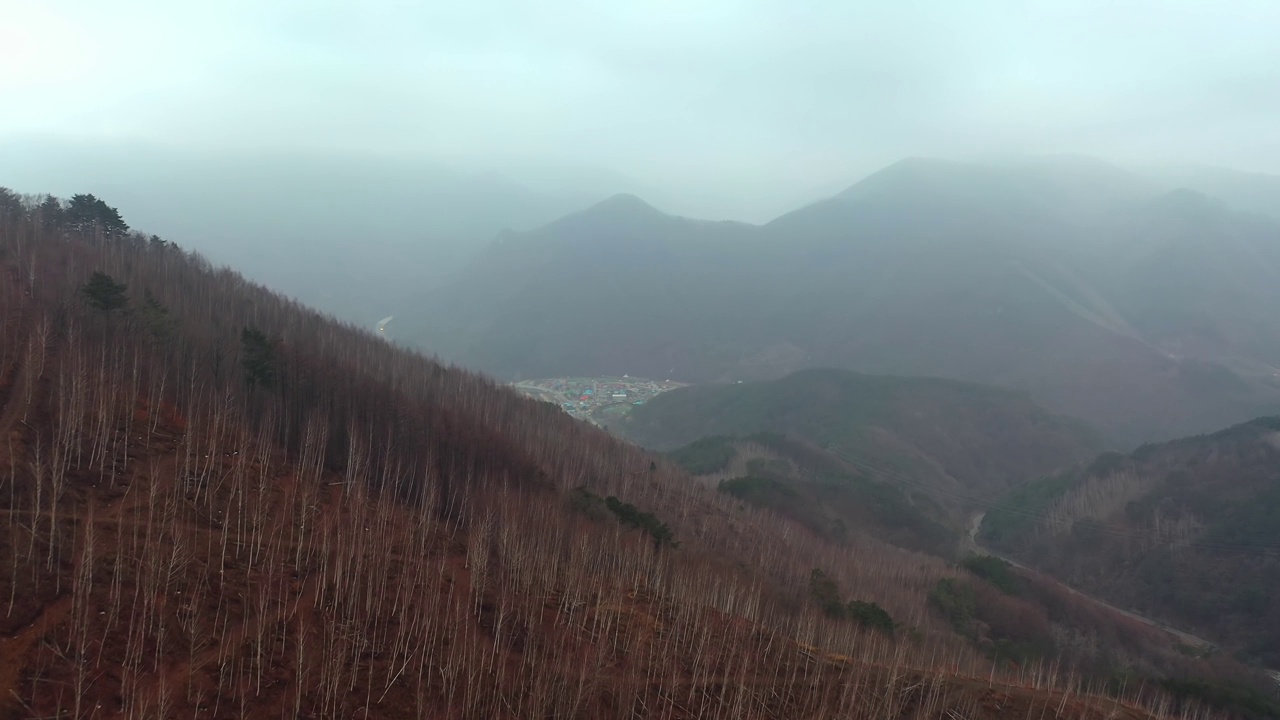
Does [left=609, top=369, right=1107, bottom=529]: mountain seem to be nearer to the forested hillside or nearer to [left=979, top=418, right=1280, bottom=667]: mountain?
the forested hillside

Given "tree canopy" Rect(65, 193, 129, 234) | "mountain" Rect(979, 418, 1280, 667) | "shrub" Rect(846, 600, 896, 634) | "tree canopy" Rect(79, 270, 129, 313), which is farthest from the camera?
"tree canopy" Rect(65, 193, 129, 234)

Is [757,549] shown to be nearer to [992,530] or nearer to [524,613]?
[524,613]

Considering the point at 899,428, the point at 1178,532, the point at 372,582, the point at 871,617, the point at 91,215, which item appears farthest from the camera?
the point at 899,428

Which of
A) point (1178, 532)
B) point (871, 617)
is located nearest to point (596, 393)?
point (1178, 532)

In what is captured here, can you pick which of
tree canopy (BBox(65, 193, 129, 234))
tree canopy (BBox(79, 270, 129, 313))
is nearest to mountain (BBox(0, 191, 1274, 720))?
tree canopy (BBox(79, 270, 129, 313))

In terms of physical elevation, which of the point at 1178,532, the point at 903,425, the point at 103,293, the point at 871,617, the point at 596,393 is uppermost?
the point at 903,425

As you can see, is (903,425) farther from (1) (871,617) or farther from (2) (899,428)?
(1) (871,617)

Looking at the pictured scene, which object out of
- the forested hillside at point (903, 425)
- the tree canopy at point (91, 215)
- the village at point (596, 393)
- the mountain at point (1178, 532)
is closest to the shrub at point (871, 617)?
the mountain at point (1178, 532)
